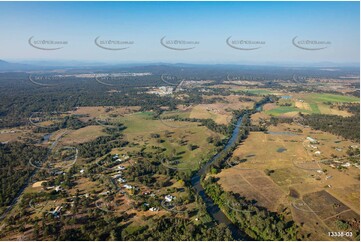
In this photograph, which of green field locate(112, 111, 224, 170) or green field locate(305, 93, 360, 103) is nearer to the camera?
green field locate(112, 111, 224, 170)

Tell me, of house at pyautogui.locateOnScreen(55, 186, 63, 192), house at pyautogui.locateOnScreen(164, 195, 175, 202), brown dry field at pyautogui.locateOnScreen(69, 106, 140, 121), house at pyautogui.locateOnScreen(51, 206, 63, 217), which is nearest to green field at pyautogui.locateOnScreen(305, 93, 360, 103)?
brown dry field at pyautogui.locateOnScreen(69, 106, 140, 121)

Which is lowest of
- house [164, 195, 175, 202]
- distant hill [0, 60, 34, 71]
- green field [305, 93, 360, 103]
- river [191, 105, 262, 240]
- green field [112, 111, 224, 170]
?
river [191, 105, 262, 240]

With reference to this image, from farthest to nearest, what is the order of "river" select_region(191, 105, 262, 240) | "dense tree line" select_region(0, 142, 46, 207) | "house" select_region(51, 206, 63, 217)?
"dense tree line" select_region(0, 142, 46, 207)
"house" select_region(51, 206, 63, 217)
"river" select_region(191, 105, 262, 240)

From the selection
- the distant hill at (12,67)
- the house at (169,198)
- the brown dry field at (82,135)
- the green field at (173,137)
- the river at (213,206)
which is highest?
the distant hill at (12,67)

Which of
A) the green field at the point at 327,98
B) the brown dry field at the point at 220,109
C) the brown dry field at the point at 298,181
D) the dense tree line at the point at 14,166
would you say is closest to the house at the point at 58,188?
the dense tree line at the point at 14,166

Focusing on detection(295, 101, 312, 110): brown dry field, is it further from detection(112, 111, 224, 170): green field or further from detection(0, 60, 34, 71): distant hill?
detection(0, 60, 34, 71): distant hill

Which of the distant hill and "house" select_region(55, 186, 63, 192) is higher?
the distant hill

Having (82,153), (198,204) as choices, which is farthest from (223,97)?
(198,204)

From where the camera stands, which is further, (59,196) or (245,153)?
(245,153)

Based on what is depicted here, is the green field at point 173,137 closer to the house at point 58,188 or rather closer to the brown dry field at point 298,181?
the brown dry field at point 298,181

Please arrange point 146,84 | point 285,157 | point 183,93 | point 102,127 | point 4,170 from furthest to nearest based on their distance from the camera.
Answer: point 146,84 < point 183,93 < point 102,127 < point 285,157 < point 4,170

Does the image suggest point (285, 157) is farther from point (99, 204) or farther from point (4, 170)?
point (4, 170)
